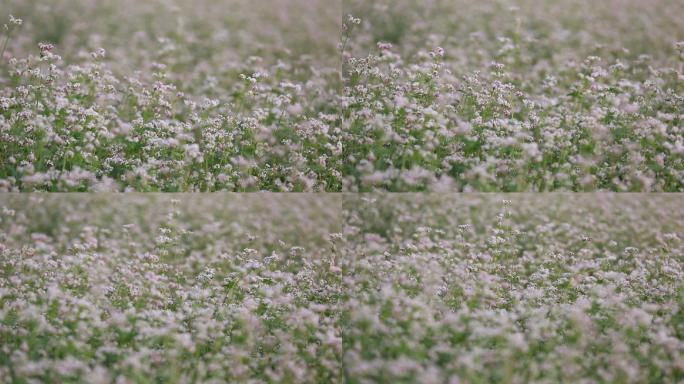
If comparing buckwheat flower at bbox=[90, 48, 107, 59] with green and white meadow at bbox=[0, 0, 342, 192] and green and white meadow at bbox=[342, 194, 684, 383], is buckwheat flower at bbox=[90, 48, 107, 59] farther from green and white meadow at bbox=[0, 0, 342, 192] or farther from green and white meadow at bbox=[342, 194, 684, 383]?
green and white meadow at bbox=[342, 194, 684, 383]

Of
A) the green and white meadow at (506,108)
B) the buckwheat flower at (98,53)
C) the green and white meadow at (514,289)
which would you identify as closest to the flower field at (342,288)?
the green and white meadow at (514,289)

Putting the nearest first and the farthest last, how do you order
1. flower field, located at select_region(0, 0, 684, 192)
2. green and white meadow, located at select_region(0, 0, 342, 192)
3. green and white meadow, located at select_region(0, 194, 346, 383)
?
1. green and white meadow, located at select_region(0, 194, 346, 383)
2. green and white meadow, located at select_region(0, 0, 342, 192)
3. flower field, located at select_region(0, 0, 684, 192)

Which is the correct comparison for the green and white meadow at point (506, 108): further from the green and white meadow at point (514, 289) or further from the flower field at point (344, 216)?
the green and white meadow at point (514, 289)

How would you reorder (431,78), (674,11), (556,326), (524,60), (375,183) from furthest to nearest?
(674,11) < (524,60) < (431,78) < (375,183) < (556,326)

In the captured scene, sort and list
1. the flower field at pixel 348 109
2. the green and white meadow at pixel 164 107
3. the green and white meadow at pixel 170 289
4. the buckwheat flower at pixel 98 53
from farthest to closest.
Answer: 1. the buckwheat flower at pixel 98 53
2. the flower field at pixel 348 109
3. the green and white meadow at pixel 164 107
4. the green and white meadow at pixel 170 289

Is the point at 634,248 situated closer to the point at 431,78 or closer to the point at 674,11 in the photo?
the point at 431,78

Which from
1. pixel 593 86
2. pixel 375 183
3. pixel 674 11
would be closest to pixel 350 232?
pixel 375 183

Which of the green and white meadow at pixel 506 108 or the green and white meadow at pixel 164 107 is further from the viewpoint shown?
the green and white meadow at pixel 506 108

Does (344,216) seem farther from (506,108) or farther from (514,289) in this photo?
(506,108)

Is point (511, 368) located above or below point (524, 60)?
below

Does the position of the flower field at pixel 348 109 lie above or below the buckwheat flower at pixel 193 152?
above

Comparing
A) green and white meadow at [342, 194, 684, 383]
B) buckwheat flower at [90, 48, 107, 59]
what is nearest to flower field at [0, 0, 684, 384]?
green and white meadow at [342, 194, 684, 383]
